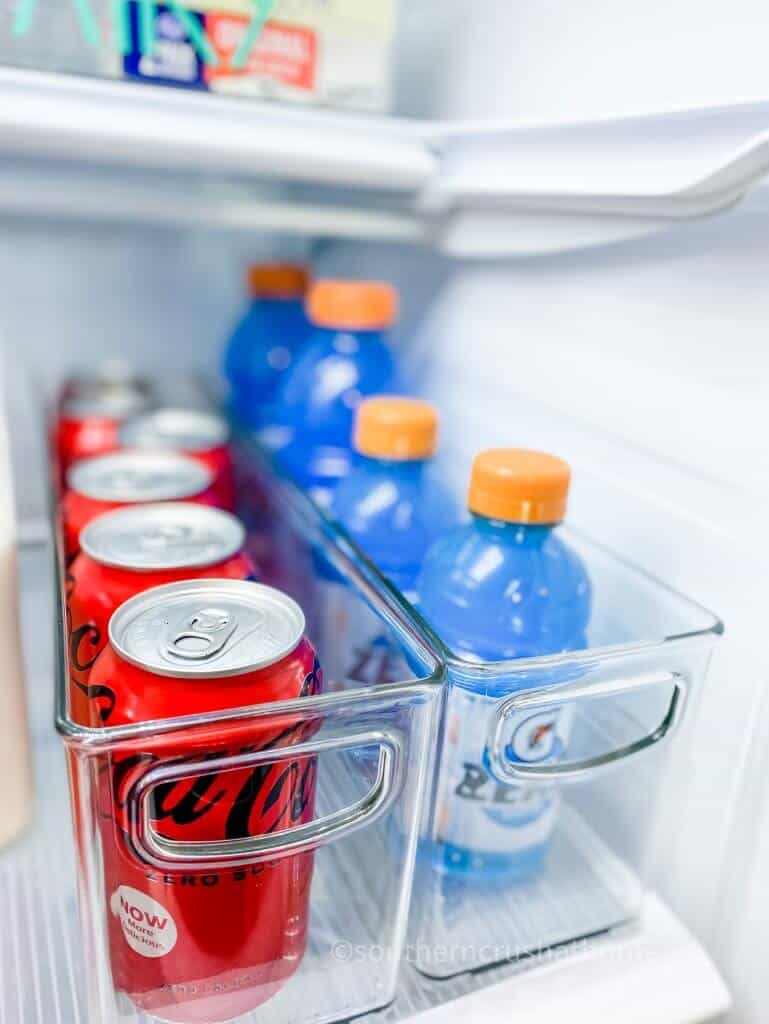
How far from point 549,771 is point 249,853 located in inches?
6.7

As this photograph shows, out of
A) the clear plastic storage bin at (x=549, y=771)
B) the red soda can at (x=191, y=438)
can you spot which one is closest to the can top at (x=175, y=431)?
the red soda can at (x=191, y=438)

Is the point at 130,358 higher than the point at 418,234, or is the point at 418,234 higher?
the point at 418,234

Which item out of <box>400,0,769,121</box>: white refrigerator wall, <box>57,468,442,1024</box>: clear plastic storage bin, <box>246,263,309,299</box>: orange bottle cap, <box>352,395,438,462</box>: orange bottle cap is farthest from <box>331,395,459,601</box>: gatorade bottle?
<box>246,263,309,299</box>: orange bottle cap

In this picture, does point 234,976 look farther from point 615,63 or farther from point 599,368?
point 615,63

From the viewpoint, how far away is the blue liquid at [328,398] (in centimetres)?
70

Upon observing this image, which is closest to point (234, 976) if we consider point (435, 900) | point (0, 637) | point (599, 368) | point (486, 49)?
point (435, 900)

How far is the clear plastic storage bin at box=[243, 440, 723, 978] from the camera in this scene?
0.43 metres

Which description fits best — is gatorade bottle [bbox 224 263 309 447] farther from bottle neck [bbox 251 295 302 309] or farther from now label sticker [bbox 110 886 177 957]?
now label sticker [bbox 110 886 177 957]

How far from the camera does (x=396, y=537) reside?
566 millimetres

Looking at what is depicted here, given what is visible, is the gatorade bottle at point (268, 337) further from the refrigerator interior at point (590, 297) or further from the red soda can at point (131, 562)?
the red soda can at point (131, 562)

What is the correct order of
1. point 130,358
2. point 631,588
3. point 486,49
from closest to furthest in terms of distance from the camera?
point 631,588 → point 486,49 → point 130,358

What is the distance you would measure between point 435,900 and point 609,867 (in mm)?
133

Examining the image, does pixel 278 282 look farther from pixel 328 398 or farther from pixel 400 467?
pixel 400 467

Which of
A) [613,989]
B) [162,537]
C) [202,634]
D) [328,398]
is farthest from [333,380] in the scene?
[613,989]
